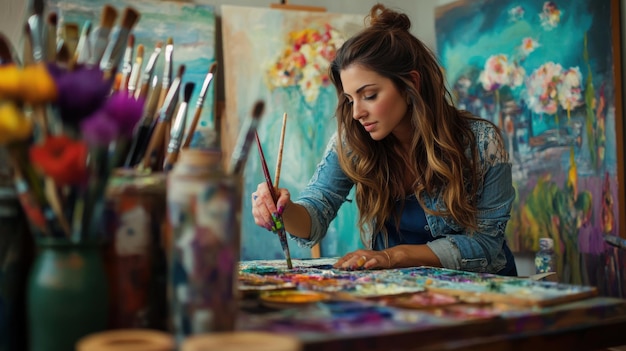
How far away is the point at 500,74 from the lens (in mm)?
3293

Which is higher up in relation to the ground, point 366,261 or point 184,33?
point 184,33

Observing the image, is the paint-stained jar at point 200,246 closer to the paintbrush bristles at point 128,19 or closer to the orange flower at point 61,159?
the orange flower at point 61,159

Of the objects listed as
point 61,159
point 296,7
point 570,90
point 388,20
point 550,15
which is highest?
point 296,7

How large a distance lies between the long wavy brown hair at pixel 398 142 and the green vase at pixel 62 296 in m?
1.32

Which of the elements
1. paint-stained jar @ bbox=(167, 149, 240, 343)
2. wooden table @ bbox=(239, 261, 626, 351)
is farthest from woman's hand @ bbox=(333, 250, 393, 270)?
paint-stained jar @ bbox=(167, 149, 240, 343)

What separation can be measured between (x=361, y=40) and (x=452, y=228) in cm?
64

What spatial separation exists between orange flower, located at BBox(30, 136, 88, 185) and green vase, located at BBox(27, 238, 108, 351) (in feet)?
0.27

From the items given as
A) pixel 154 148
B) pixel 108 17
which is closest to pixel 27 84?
pixel 108 17

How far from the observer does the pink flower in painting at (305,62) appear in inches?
141

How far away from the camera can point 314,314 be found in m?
0.90

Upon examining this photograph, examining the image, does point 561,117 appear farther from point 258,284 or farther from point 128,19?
point 128,19

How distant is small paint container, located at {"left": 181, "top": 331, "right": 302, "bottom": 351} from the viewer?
2.09 ft

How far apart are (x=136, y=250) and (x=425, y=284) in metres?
0.59

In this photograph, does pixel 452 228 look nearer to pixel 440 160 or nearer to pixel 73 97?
pixel 440 160
